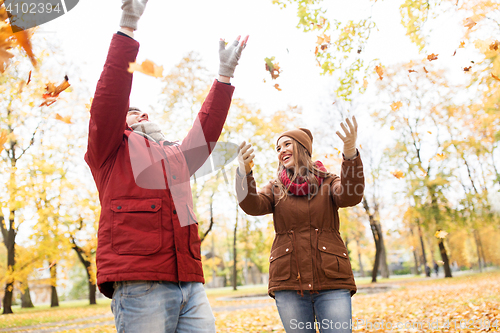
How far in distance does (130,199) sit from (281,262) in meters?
1.29

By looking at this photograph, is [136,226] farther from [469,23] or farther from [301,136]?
[469,23]

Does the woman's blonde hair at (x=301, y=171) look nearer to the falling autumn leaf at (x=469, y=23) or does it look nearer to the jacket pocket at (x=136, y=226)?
the jacket pocket at (x=136, y=226)

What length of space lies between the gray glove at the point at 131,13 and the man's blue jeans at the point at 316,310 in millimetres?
1976

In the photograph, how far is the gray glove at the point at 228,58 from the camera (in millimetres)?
2318

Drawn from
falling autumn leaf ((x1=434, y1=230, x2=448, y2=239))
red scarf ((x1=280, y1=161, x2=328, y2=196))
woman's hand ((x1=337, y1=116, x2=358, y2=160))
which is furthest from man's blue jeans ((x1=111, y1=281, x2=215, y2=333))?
falling autumn leaf ((x1=434, y1=230, x2=448, y2=239))

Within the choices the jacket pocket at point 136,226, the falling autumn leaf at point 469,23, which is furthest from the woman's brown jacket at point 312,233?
the falling autumn leaf at point 469,23

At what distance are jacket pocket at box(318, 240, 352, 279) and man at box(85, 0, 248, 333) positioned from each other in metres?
0.95

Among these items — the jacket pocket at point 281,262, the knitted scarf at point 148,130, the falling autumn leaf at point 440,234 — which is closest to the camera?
the knitted scarf at point 148,130

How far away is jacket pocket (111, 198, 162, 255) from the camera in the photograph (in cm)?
170

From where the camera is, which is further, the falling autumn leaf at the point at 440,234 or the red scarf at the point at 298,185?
the falling autumn leaf at the point at 440,234

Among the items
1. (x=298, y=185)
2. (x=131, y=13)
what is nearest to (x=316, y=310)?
(x=298, y=185)

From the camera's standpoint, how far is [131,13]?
182cm

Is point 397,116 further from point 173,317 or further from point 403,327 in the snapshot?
point 173,317

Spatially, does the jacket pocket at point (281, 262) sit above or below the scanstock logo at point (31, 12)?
below
